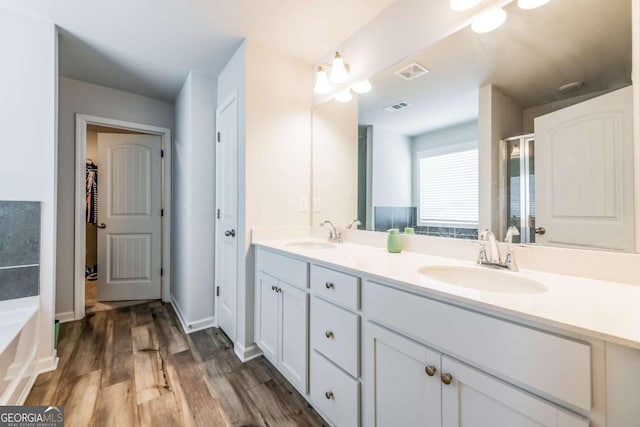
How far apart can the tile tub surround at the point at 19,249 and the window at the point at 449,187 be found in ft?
8.04

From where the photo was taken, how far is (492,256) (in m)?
1.16

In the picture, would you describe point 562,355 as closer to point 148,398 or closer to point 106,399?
point 148,398

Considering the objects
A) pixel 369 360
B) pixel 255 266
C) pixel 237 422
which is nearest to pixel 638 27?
pixel 369 360

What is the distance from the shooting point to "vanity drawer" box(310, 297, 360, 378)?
1.13 m

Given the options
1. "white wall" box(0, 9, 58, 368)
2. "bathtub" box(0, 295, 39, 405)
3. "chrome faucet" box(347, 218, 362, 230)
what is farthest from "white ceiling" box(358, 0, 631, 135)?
"bathtub" box(0, 295, 39, 405)

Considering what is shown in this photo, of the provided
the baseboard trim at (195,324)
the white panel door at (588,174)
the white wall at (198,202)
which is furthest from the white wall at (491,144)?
the baseboard trim at (195,324)

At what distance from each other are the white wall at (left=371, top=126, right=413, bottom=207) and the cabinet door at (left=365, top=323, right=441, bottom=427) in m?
0.85

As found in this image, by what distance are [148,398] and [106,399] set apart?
0.74 ft

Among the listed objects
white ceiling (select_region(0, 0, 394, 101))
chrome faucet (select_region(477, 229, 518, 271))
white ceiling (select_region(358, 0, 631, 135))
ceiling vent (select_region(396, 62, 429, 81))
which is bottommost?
chrome faucet (select_region(477, 229, 518, 271))

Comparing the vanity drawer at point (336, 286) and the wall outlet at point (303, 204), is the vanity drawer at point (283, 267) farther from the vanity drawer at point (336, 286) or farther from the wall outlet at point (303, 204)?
the wall outlet at point (303, 204)

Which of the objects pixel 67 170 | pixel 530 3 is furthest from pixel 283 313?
pixel 67 170

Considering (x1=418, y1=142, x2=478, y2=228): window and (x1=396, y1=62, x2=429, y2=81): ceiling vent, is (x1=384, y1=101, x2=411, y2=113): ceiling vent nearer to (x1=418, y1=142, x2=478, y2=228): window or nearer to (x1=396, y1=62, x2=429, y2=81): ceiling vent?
(x1=396, y1=62, x2=429, y2=81): ceiling vent

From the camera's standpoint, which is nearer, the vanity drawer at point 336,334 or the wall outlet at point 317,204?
the vanity drawer at point 336,334

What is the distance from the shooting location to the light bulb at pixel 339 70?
1.80 metres
